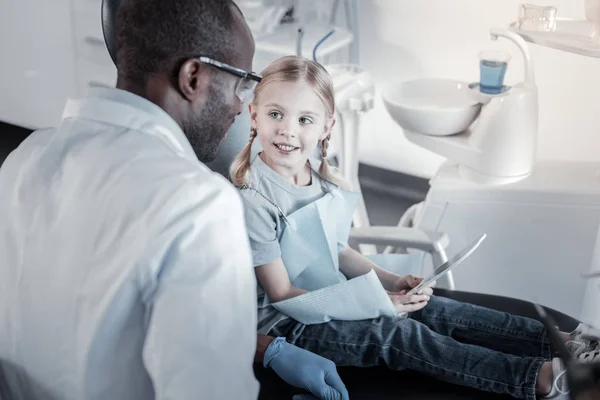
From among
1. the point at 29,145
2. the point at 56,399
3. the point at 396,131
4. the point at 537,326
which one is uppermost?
the point at 29,145

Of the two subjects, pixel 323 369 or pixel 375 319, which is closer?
pixel 323 369

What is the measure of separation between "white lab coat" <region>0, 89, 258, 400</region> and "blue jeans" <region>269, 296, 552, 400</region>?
1.03ft

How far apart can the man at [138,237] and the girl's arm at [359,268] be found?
1.50ft

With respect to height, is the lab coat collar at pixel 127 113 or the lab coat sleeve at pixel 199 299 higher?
the lab coat collar at pixel 127 113

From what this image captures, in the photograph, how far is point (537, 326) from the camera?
1.18 m

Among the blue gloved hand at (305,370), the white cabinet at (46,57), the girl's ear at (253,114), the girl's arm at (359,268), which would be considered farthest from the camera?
the white cabinet at (46,57)

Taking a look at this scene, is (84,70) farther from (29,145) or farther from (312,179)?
(29,145)

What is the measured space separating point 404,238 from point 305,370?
0.44 metres

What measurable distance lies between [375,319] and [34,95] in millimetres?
2021

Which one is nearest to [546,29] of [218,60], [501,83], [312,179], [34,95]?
[501,83]

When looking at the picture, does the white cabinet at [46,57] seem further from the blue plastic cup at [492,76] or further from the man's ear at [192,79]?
the man's ear at [192,79]

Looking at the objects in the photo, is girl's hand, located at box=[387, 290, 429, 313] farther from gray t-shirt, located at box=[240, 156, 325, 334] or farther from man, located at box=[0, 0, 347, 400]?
man, located at box=[0, 0, 347, 400]

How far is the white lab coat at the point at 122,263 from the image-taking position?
0.74 m

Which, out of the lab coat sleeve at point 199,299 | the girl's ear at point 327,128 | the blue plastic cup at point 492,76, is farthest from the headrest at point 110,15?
the blue plastic cup at point 492,76
